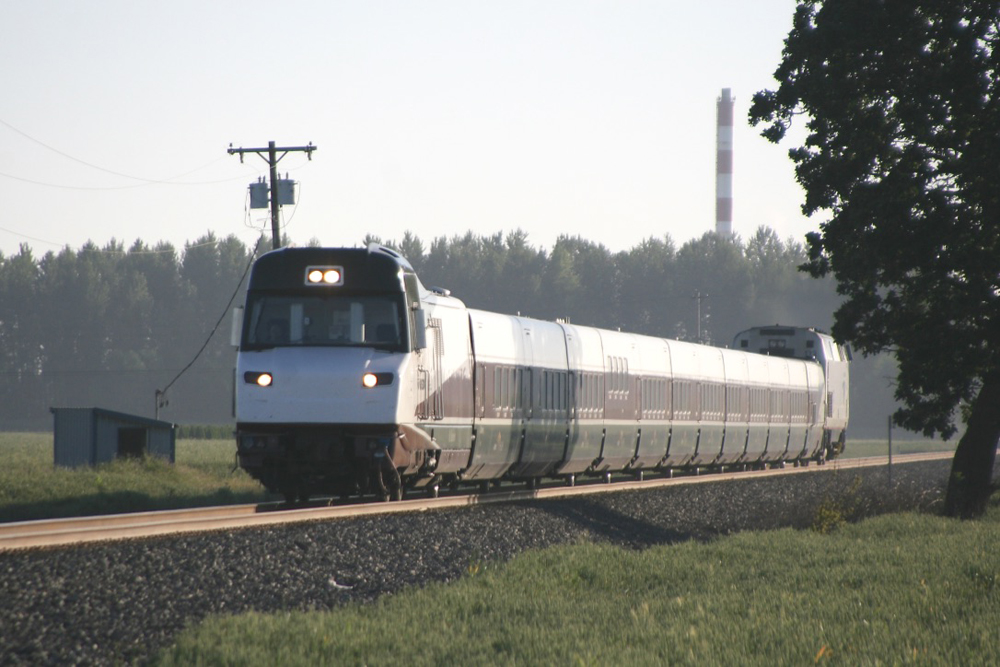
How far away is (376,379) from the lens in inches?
665

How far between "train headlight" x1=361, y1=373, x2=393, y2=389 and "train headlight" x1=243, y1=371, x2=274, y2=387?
3.77 feet

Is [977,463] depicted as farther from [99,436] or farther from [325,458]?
[99,436]

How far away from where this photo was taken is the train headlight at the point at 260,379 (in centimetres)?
1681

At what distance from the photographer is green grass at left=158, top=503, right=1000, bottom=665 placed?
28.1ft

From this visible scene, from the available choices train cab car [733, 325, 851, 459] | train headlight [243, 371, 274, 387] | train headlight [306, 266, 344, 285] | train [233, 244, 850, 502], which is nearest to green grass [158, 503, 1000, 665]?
train [233, 244, 850, 502]

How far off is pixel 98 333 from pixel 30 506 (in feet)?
385

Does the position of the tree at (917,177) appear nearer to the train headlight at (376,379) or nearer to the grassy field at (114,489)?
the train headlight at (376,379)

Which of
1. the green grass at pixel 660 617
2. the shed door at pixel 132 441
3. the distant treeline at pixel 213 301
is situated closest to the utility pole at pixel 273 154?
the shed door at pixel 132 441

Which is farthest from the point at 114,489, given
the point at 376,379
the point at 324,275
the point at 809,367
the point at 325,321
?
the point at 809,367

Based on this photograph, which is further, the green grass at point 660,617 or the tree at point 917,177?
the tree at point 917,177

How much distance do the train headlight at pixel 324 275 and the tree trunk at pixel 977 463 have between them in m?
12.4

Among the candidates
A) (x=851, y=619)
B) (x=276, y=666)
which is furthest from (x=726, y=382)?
(x=276, y=666)

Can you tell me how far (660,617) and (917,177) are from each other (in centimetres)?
1347

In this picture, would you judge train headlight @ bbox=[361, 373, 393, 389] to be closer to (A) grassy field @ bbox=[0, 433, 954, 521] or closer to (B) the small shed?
(A) grassy field @ bbox=[0, 433, 954, 521]
